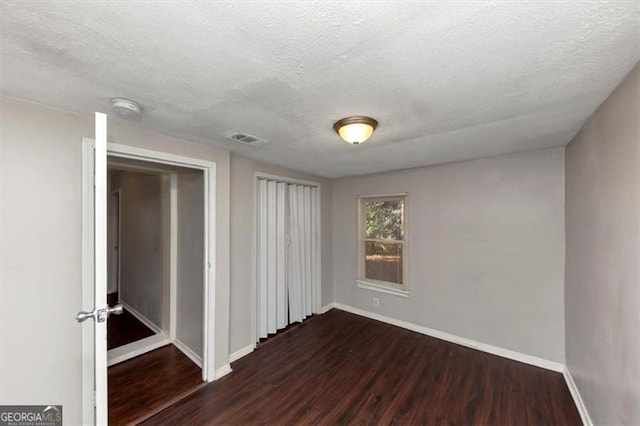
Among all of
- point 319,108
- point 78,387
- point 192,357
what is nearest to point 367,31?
point 319,108

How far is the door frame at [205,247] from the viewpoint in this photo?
1.68 meters

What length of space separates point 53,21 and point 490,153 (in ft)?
11.0

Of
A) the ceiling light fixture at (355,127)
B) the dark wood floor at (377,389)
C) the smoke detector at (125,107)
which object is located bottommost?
the dark wood floor at (377,389)

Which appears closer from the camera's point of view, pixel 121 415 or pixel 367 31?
pixel 367 31

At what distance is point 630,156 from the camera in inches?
49.7

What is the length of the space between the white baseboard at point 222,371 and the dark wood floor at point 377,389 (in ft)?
0.23

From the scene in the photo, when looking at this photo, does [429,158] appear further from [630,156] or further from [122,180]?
[122,180]

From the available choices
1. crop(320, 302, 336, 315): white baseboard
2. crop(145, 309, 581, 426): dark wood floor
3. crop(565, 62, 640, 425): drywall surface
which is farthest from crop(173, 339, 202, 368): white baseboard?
crop(565, 62, 640, 425): drywall surface

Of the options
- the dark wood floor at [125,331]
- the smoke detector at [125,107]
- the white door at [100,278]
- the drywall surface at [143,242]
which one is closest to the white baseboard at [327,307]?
the drywall surface at [143,242]

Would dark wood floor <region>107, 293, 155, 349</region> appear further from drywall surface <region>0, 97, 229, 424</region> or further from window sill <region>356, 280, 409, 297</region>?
window sill <region>356, 280, 409, 297</region>

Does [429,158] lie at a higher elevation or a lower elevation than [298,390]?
higher

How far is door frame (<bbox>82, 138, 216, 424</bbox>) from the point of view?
1679 millimetres

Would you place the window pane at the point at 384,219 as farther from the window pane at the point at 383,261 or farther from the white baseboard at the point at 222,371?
the white baseboard at the point at 222,371

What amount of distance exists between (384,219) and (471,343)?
6.18 ft
